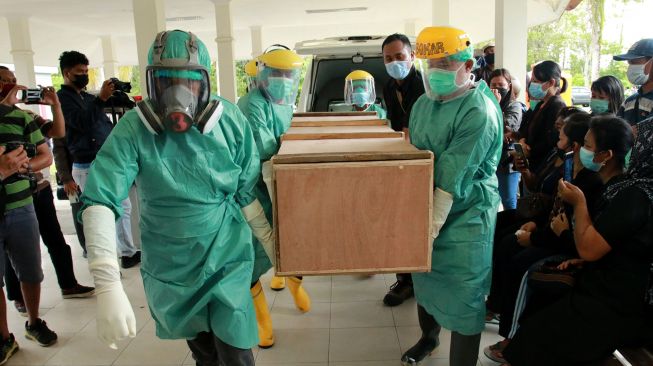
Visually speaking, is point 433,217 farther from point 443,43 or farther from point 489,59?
point 489,59

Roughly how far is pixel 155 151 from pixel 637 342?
190 cm

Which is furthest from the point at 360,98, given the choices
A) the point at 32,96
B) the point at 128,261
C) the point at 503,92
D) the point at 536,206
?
the point at 128,261

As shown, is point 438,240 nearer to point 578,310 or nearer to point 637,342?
point 578,310

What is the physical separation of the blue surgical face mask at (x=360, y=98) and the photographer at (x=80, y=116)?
1.96 metres

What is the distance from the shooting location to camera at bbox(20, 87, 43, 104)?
3195 mm

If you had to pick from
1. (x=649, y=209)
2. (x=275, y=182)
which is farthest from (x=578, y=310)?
(x=275, y=182)

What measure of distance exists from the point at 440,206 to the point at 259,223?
73 centimetres

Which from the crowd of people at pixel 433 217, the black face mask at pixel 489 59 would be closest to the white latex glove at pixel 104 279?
the crowd of people at pixel 433 217

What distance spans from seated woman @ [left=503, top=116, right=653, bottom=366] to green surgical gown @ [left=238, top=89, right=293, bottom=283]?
1317mm

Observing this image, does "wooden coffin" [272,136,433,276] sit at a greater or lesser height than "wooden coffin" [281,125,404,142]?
lesser

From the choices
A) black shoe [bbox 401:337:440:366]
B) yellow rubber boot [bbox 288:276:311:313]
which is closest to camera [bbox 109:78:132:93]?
yellow rubber boot [bbox 288:276:311:313]

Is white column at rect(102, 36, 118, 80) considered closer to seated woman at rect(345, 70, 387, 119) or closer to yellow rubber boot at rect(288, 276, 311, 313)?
seated woman at rect(345, 70, 387, 119)

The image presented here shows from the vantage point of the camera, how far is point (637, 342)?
1.83m

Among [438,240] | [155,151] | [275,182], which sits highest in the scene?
[155,151]
